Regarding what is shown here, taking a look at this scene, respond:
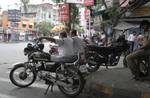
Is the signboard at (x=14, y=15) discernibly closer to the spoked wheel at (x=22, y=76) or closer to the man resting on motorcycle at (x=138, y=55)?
the spoked wheel at (x=22, y=76)

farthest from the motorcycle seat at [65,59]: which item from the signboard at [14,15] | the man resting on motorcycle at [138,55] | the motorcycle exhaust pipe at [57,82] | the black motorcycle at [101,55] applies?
the signboard at [14,15]

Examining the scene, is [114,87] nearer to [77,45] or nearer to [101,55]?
[77,45]

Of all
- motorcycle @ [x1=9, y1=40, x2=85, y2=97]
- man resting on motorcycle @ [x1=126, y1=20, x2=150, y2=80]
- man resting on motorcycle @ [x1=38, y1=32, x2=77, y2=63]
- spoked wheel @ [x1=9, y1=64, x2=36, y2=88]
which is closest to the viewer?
man resting on motorcycle @ [x1=126, y1=20, x2=150, y2=80]

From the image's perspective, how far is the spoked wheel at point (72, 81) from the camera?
8805mm

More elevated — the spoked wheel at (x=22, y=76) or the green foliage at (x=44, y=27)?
the spoked wheel at (x=22, y=76)

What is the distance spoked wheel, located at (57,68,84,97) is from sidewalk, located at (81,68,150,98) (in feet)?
1.08

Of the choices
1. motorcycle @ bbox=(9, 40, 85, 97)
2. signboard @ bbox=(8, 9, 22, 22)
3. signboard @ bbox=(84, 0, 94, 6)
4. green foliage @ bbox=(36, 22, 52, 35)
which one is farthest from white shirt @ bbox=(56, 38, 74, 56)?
green foliage @ bbox=(36, 22, 52, 35)

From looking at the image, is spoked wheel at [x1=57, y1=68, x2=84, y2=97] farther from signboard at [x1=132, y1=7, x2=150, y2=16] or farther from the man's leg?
signboard at [x1=132, y1=7, x2=150, y2=16]

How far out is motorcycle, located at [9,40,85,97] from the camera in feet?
29.4

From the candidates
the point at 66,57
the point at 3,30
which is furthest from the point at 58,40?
the point at 3,30

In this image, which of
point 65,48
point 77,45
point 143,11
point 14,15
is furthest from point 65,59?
point 14,15

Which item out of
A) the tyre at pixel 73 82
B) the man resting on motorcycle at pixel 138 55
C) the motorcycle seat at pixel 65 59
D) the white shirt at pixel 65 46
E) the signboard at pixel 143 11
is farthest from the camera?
the signboard at pixel 143 11

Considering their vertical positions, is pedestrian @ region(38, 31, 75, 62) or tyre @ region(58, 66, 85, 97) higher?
pedestrian @ region(38, 31, 75, 62)

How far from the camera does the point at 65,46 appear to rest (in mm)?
9562
